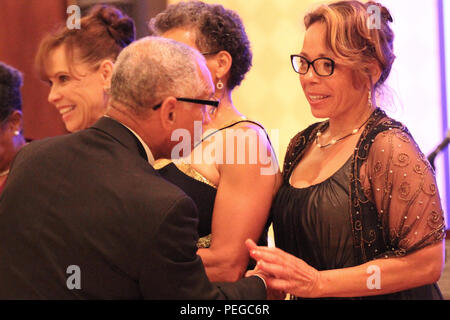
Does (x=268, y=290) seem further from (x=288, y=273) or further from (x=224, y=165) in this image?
(x=224, y=165)

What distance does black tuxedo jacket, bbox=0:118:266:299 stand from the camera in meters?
1.25

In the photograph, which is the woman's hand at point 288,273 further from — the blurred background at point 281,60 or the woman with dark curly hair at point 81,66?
the blurred background at point 281,60

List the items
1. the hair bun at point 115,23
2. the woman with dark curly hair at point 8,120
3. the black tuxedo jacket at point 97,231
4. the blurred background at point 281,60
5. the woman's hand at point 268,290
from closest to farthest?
1. the black tuxedo jacket at point 97,231
2. the woman's hand at point 268,290
3. the hair bun at point 115,23
4. the woman with dark curly hair at point 8,120
5. the blurred background at point 281,60

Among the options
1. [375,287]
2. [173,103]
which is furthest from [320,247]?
Result: [173,103]

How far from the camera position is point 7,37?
3.53m

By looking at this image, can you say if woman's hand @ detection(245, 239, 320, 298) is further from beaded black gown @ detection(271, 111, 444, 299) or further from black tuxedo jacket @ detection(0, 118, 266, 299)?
black tuxedo jacket @ detection(0, 118, 266, 299)

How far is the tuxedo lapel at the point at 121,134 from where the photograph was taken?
1.37 metres

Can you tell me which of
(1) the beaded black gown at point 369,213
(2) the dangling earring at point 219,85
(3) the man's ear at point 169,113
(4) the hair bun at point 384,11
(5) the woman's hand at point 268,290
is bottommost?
(5) the woman's hand at point 268,290

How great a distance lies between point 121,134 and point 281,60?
254cm

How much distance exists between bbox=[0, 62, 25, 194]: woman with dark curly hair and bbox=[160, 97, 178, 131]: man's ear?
3.67 ft

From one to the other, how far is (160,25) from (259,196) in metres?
0.67

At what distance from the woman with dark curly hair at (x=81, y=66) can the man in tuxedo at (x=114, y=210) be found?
57 cm

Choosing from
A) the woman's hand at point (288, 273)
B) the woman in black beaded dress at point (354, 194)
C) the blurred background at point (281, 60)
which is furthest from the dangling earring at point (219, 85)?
the blurred background at point (281, 60)
